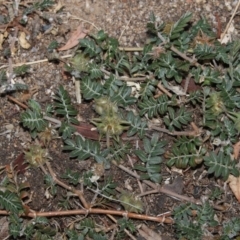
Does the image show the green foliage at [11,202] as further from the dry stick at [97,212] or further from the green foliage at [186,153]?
the green foliage at [186,153]

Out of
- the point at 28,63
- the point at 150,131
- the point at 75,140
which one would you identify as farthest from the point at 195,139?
the point at 28,63

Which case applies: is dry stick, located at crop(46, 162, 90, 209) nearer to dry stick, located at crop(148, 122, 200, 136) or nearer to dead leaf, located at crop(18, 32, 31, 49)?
dry stick, located at crop(148, 122, 200, 136)

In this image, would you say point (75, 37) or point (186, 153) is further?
point (75, 37)

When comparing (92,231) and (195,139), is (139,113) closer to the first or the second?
(195,139)

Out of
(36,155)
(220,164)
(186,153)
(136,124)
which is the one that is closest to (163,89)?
(136,124)

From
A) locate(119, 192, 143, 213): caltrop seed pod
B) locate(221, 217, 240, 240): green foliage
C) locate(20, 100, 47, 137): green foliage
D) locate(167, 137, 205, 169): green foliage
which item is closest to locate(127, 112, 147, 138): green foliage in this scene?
locate(167, 137, 205, 169): green foliage

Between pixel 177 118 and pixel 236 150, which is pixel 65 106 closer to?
pixel 177 118
